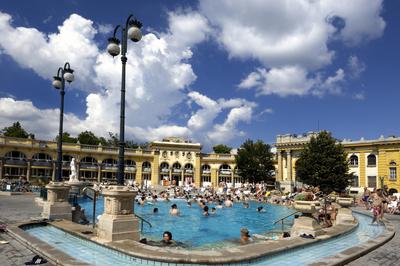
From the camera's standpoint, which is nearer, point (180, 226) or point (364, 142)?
point (180, 226)

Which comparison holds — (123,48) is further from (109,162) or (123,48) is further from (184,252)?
(109,162)

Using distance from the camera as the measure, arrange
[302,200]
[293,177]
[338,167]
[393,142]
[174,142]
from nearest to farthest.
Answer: [302,200]
[338,167]
[393,142]
[293,177]
[174,142]

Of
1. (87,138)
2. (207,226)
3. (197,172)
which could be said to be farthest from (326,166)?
(87,138)

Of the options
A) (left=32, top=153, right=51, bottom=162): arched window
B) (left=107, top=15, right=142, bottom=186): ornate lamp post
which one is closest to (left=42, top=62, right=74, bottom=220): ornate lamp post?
(left=107, top=15, right=142, bottom=186): ornate lamp post

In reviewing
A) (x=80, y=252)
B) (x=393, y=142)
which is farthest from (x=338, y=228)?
(x=393, y=142)

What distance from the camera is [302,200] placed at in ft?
38.0

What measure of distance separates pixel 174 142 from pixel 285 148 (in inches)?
828

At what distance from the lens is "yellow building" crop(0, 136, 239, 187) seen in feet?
157

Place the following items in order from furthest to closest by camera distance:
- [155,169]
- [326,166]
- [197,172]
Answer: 1. [197,172]
2. [155,169]
3. [326,166]

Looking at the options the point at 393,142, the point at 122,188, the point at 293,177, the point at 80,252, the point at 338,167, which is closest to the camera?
the point at 80,252

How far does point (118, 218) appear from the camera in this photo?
9016mm

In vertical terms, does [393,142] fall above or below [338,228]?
above

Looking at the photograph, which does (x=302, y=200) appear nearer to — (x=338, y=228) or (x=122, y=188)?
(x=338, y=228)

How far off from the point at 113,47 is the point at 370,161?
50.6 metres
